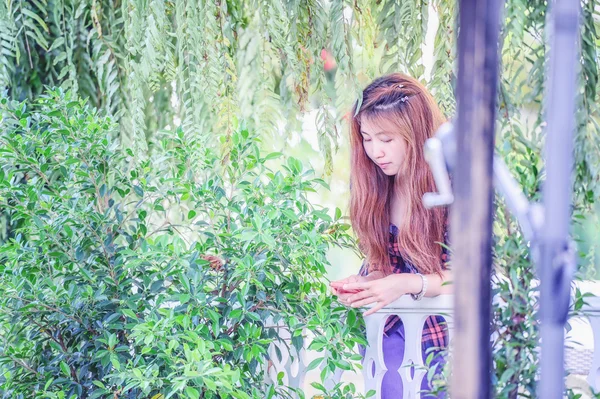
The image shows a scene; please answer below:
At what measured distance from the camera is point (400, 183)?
6.35 feet

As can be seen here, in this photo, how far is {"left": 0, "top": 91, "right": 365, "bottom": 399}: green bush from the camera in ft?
5.37

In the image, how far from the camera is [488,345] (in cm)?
66

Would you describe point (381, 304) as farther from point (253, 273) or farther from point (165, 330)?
point (165, 330)

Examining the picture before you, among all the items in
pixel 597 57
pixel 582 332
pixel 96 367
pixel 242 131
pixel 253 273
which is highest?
pixel 597 57

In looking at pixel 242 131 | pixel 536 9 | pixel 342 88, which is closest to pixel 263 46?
pixel 342 88

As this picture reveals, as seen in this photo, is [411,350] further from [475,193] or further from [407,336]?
[475,193]

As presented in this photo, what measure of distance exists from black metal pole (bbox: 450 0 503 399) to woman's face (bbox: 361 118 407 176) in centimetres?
125

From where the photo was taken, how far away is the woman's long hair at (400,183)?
1.80 metres

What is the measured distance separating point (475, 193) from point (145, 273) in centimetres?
126

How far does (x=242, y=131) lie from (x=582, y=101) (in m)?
0.81

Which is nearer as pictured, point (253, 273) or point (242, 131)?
point (253, 273)

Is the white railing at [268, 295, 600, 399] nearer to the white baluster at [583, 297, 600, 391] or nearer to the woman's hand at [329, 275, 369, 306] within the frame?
the white baluster at [583, 297, 600, 391]

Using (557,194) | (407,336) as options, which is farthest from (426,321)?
(557,194)

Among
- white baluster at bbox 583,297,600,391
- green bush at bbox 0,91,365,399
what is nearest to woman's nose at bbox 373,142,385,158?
green bush at bbox 0,91,365,399
